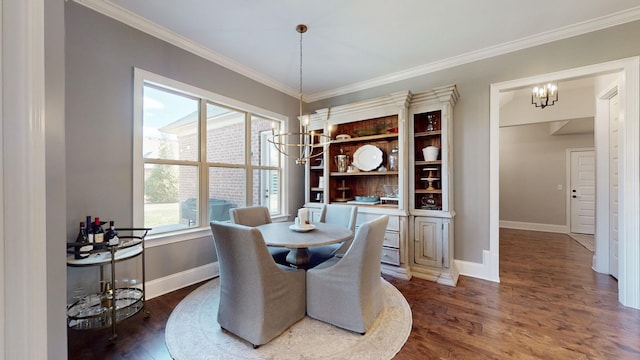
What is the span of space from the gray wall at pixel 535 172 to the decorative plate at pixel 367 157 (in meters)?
4.88

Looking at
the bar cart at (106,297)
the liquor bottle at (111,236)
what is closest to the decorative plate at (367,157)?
the bar cart at (106,297)

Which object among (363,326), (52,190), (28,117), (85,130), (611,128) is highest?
(611,128)

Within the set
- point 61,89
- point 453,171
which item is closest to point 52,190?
point 61,89

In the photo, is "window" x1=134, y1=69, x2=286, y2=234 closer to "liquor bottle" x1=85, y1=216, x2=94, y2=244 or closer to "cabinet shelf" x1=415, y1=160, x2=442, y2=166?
"liquor bottle" x1=85, y1=216, x2=94, y2=244

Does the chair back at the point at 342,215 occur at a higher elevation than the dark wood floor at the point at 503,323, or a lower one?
higher

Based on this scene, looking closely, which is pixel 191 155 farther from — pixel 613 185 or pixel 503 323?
pixel 613 185

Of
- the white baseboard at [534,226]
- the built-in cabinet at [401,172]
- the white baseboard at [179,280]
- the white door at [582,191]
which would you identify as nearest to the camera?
the white baseboard at [179,280]

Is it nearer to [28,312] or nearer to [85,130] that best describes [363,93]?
[85,130]

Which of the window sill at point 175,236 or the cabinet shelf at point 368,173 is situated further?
the cabinet shelf at point 368,173

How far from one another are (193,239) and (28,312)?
2.52m

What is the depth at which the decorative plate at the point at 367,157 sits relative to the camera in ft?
12.8

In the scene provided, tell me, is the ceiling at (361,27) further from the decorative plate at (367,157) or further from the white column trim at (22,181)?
the white column trim at (22,181)

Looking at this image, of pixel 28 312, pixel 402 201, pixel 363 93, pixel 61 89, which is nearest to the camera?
pixel 28 312

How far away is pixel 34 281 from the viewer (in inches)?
26.4
